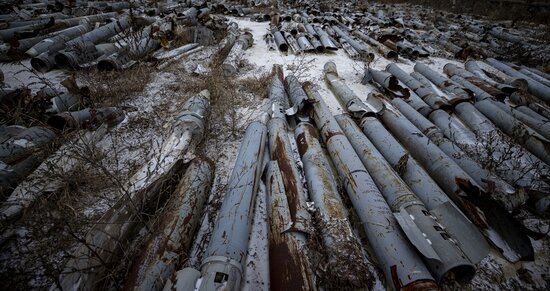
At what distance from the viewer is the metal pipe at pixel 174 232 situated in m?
Result: 1.51

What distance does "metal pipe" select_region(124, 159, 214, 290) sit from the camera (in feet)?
4.95

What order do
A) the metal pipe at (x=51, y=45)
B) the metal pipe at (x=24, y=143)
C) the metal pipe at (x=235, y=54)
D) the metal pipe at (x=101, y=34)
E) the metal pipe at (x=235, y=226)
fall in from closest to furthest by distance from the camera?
the metal pipe at (x=235, y=226)
the metal pipe at (x=24, y=143)
the metal pipe at (x=51, y=45)
the metal pipe at (x=235, y=54)
the metal pipe at (x=101, y=34)

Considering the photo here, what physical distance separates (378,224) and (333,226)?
355mm

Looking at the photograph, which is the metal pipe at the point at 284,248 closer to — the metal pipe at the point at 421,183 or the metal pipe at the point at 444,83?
the metal pipe at the point at 421,183

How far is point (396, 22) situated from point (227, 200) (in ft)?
35.3

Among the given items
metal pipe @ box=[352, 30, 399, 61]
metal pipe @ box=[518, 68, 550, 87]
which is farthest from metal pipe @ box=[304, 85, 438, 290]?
metal pipe @ box=[518, 68, 550, 87]

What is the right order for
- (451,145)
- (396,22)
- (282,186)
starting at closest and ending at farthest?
(282,186), (451,145), (396,22)

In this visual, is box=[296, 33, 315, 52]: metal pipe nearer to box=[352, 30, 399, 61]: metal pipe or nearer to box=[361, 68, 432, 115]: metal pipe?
box=[352, 30, 399, 61]: metal pipe

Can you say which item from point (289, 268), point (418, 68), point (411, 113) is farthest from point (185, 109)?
point (418, 68)

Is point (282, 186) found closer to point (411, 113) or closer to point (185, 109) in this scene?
point (185, 109)

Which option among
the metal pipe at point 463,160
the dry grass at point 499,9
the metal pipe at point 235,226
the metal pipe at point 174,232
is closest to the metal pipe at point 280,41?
the metal pipe at point 463,160

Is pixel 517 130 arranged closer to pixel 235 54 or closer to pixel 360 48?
pixel 360 48

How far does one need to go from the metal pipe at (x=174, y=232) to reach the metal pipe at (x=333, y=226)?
1.01 metres

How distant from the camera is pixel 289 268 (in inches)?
61.7
